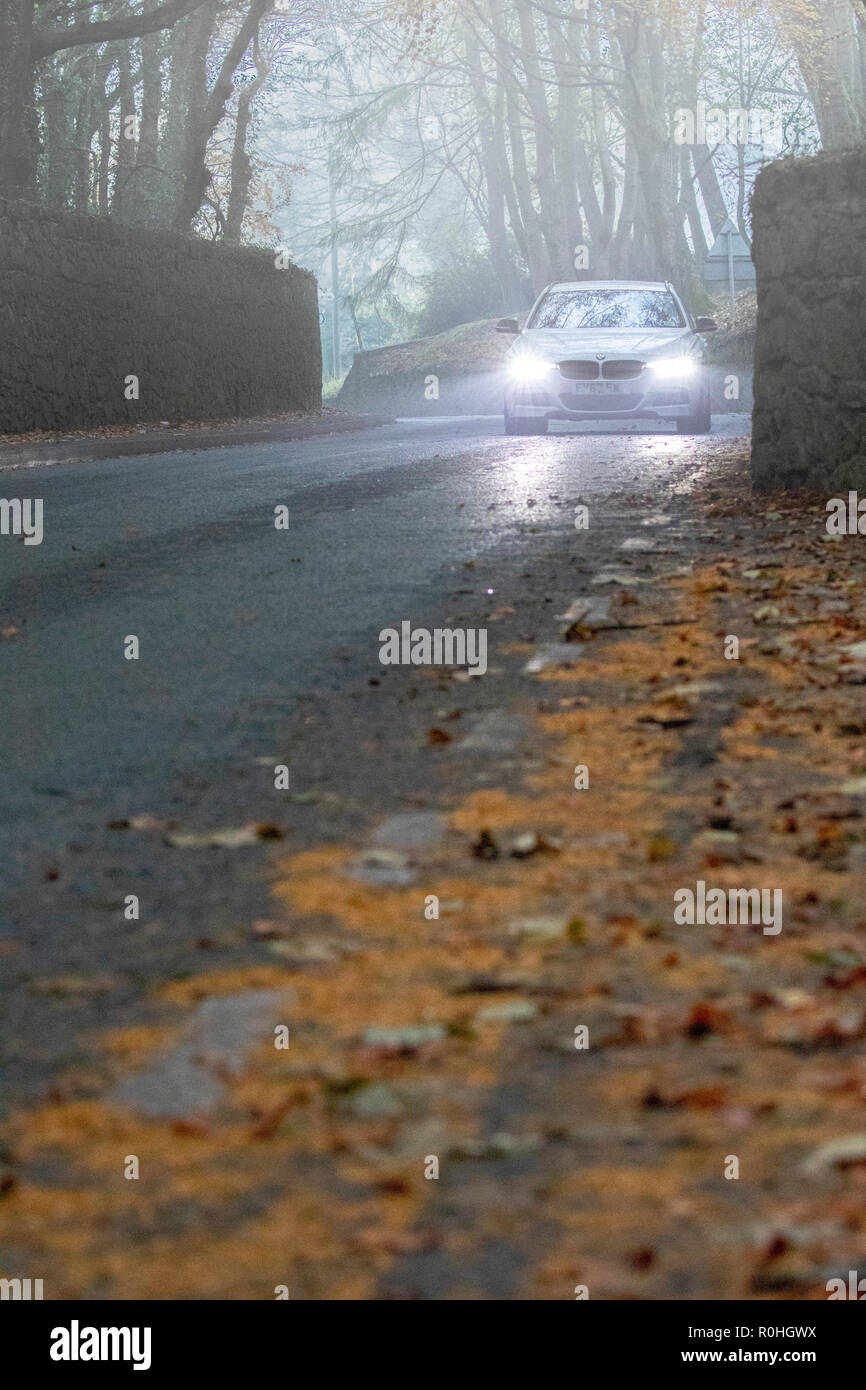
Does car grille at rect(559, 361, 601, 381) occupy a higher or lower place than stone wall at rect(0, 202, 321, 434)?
lower

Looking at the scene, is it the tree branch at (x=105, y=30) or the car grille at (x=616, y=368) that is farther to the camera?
the tree branch at (x=105, y=30)

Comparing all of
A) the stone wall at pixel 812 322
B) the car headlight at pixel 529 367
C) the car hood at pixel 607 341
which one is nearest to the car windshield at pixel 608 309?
the car hood at pixel 607 341

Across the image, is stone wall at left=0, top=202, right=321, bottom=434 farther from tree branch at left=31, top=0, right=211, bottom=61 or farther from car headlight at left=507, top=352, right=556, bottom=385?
car headlight at left=507, top=352, right=556, bottom=385

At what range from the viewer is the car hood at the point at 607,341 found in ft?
63.1

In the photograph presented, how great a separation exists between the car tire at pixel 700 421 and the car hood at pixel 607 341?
609mm

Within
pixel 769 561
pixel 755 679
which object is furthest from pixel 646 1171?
pixel 769 561

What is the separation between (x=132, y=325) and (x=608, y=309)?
21.3 ft

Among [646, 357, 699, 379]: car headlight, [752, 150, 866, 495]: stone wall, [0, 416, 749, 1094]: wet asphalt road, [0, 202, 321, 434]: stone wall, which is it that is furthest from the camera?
[0, 202, 321, 434]: stone wall

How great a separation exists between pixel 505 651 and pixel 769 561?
2755 mm

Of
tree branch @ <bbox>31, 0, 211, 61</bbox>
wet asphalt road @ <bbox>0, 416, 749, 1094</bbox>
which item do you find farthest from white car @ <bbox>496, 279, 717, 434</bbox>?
tree branch @ <bbox>31, 0, 211, 61</bbox>

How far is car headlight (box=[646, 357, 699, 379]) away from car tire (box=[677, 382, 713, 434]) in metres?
0.43

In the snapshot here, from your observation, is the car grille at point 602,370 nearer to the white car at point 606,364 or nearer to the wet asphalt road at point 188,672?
the white car at point 606,364

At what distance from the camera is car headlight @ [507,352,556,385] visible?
1955cm

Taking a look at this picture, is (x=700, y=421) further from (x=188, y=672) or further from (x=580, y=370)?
(x=188, y=672)
